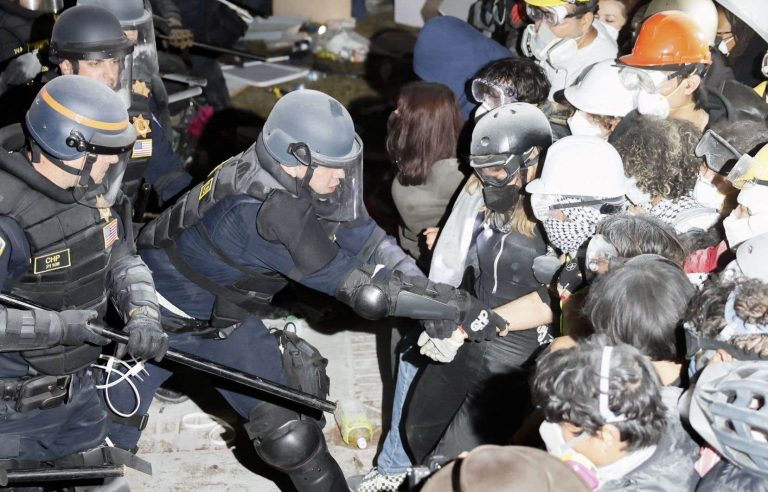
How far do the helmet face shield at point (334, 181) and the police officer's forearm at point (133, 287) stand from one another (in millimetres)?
778

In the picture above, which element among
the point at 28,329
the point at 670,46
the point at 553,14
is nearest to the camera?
the point at 28,329

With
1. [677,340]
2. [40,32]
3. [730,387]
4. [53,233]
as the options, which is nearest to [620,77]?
[677,340]

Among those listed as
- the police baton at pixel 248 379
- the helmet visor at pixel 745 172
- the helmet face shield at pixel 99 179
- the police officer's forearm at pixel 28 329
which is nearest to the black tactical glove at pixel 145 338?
the police baton at pixel 248 379

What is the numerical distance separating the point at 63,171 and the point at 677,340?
2.37m

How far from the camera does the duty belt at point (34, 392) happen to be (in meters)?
3.83

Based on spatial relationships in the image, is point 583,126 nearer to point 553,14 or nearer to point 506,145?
point 506,145

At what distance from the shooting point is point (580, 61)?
5.48 metres

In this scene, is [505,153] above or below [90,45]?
above

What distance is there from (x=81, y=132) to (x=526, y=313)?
6.38ft

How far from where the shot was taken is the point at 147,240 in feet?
14.4

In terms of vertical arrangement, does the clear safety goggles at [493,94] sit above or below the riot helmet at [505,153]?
below

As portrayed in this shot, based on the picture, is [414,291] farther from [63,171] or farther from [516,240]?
[63,171]

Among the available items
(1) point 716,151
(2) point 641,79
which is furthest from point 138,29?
(1) point 716,151

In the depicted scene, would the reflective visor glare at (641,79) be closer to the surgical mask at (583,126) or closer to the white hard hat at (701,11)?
the surgical mask at (583,126)
